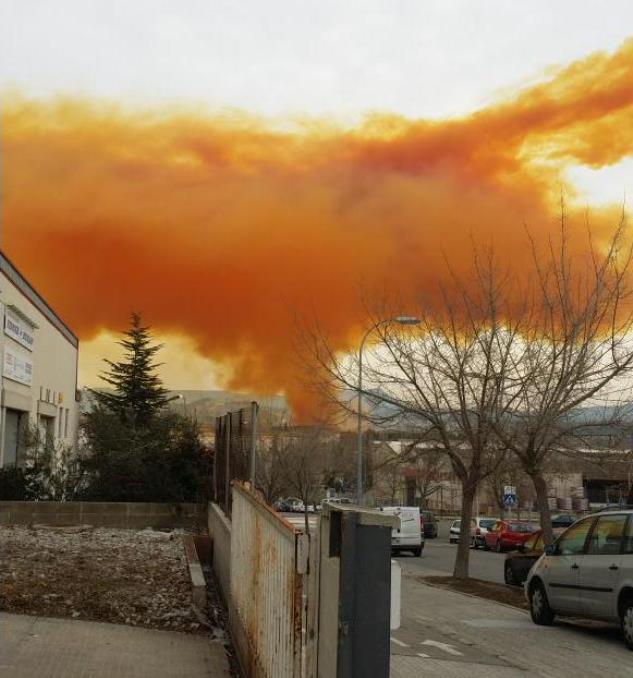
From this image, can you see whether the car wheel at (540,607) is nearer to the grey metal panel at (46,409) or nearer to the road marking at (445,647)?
the road marking at (445,647)

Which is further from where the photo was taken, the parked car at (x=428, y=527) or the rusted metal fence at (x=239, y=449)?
the parked car at (x=428, y=527)

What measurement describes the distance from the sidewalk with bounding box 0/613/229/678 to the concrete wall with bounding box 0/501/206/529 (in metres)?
10.0

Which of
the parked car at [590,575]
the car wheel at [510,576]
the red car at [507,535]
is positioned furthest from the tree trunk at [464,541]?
the red car at [507,535]

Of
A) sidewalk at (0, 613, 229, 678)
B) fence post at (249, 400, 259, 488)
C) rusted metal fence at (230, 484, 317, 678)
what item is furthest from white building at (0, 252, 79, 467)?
rusted metal fence at (230, 484, 317, 678)

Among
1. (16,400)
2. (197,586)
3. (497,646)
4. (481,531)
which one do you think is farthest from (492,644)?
(481,531)

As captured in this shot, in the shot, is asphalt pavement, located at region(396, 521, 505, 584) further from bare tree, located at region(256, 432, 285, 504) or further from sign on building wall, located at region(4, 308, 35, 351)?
sign on building wall, located at region(4, 308, 35, 351)

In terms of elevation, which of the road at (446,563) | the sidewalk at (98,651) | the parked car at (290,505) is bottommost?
the parked car at (290,505)

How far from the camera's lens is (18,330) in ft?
103

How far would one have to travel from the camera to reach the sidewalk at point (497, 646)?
9466mm

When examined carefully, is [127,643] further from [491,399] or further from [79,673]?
[491,399]

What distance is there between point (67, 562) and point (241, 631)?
6.02 meters

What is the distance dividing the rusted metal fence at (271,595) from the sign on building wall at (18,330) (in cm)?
2302

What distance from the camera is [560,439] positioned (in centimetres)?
1702

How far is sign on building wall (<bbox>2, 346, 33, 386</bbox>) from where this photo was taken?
29.5 meters
